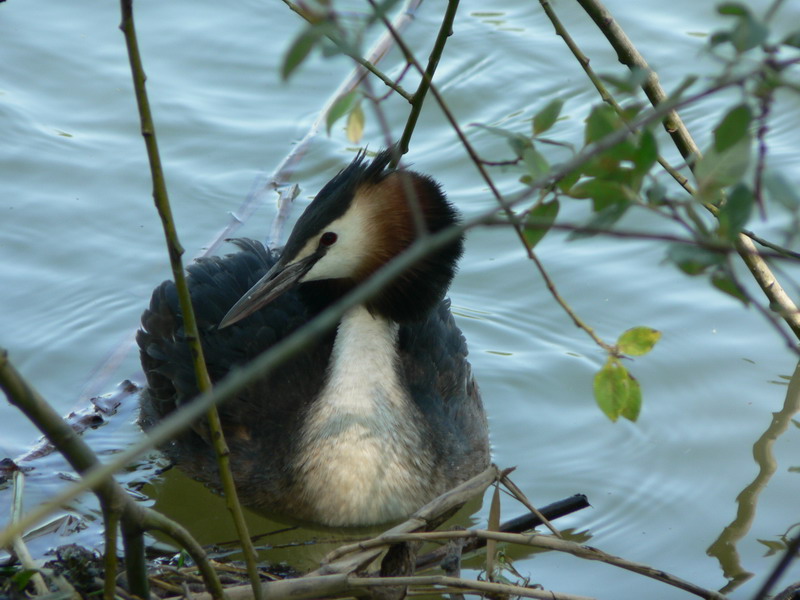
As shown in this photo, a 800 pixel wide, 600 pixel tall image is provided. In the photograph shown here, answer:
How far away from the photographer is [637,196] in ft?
6.06

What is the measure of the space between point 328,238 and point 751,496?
1925 mm

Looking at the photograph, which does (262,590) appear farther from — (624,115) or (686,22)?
(686,22)

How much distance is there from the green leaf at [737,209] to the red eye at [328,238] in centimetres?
250

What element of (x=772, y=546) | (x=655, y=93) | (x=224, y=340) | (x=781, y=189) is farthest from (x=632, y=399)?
(x=224, y=340)

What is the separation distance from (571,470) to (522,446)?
0.25 metres

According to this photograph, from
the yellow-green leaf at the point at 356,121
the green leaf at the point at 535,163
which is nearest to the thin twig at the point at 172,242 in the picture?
the yellow-green leaf at the point at 356,121

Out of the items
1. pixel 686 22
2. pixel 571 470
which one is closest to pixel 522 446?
pixel 571 470

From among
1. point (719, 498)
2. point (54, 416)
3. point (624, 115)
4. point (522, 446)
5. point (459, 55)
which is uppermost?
point (459, 55)

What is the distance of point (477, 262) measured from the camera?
19.5ft

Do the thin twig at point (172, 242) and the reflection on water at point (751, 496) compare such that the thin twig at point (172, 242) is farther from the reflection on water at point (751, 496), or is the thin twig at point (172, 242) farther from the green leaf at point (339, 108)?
the reflection on water at point (751, 496)

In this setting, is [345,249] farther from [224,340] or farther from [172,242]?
[172,242]

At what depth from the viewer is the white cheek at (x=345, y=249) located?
4.17 metres

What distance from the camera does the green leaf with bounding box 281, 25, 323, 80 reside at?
1.65 meters

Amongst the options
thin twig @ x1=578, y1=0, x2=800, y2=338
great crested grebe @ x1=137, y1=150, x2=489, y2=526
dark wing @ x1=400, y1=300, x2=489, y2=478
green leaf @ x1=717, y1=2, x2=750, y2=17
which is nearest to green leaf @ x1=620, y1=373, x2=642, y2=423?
green leaf @ x1=717, y1=2, x2=750, y2=17
